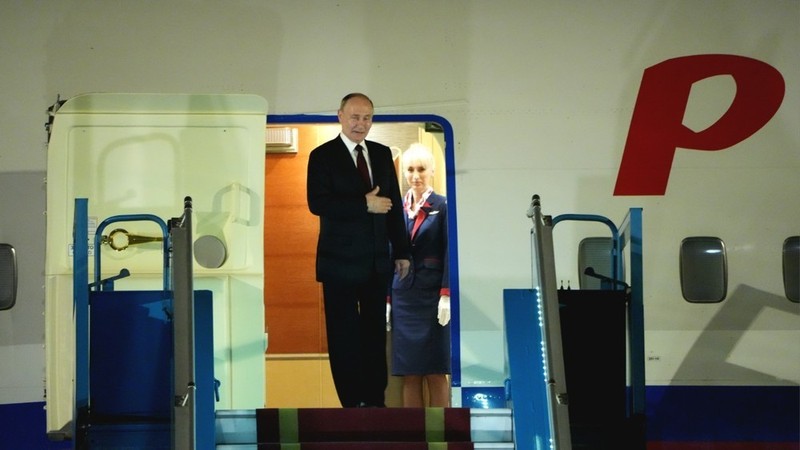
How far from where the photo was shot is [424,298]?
659cm

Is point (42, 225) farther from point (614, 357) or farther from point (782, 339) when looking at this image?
point (782, 339)

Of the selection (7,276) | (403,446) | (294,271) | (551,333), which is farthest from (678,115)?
(7,276)

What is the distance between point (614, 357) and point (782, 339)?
1346mm

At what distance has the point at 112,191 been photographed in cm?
616

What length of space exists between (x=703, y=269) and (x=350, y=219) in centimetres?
194

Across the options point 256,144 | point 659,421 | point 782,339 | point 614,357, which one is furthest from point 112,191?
point 782,339

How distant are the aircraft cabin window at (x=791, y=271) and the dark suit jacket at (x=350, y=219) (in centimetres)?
206

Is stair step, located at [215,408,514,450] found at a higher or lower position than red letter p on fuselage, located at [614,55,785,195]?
lower

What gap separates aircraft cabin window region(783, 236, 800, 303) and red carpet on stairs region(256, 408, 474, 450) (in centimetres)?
203

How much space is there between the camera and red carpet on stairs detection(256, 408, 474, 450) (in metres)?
5.34

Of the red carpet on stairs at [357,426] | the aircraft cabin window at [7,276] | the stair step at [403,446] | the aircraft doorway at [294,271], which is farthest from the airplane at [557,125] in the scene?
the aircraft doorway at [294,271]

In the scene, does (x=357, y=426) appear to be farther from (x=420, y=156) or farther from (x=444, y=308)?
(x=420, y=156)

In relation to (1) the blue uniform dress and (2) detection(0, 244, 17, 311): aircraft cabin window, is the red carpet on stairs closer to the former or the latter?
(1) the blue uniform dress

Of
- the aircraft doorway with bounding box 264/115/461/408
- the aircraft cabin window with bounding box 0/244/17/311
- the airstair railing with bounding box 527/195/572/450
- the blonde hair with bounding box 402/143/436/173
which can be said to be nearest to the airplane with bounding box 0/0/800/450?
the aircraft cabin window with bounding box 0/244/17/311
